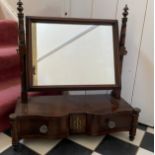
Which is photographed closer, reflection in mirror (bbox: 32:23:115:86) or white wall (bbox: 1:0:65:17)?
reflection in mirror (bbox: 32:23:115:86)

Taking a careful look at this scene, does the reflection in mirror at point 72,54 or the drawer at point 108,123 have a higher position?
the reflection in mirror at point 72,54

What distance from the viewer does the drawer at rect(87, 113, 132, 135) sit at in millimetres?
1188

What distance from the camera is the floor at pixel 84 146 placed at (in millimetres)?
1178

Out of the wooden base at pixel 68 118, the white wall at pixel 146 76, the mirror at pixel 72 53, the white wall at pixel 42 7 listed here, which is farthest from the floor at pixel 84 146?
the white wall at pixel 42 7

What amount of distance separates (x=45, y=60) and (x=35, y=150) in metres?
0.52

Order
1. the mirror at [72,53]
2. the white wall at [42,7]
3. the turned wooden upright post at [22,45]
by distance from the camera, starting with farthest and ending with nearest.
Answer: the white wall at [42,7], the mirror at [72,53], the turned wooden upright post at [22,45]

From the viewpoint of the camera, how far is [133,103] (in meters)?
1.51

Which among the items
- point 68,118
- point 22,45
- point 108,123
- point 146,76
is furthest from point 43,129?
point 146,76

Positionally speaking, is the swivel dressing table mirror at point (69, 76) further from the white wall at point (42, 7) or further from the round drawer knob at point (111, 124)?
the white wall at point (42, 7)

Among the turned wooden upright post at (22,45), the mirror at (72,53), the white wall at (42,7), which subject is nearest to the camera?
the turned wooden upright post at (22,45)

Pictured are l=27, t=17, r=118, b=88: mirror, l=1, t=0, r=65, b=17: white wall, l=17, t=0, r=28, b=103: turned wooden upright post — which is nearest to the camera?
l=17, t=0, r=28, b=103: turned wooden upright post

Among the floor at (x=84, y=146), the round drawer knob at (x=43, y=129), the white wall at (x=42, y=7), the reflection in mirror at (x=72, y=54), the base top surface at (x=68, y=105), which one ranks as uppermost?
the white wall at (x=42, y=7)

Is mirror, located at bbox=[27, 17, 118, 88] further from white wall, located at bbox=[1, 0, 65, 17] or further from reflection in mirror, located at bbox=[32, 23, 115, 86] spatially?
white wall, located at bbox=[1, 0, 65, 17]

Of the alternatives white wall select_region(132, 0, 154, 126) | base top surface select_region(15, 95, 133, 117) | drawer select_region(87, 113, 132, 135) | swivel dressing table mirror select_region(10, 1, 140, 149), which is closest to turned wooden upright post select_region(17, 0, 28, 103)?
swivel dressing table mirror select_region(10, 1, 140, 149)
